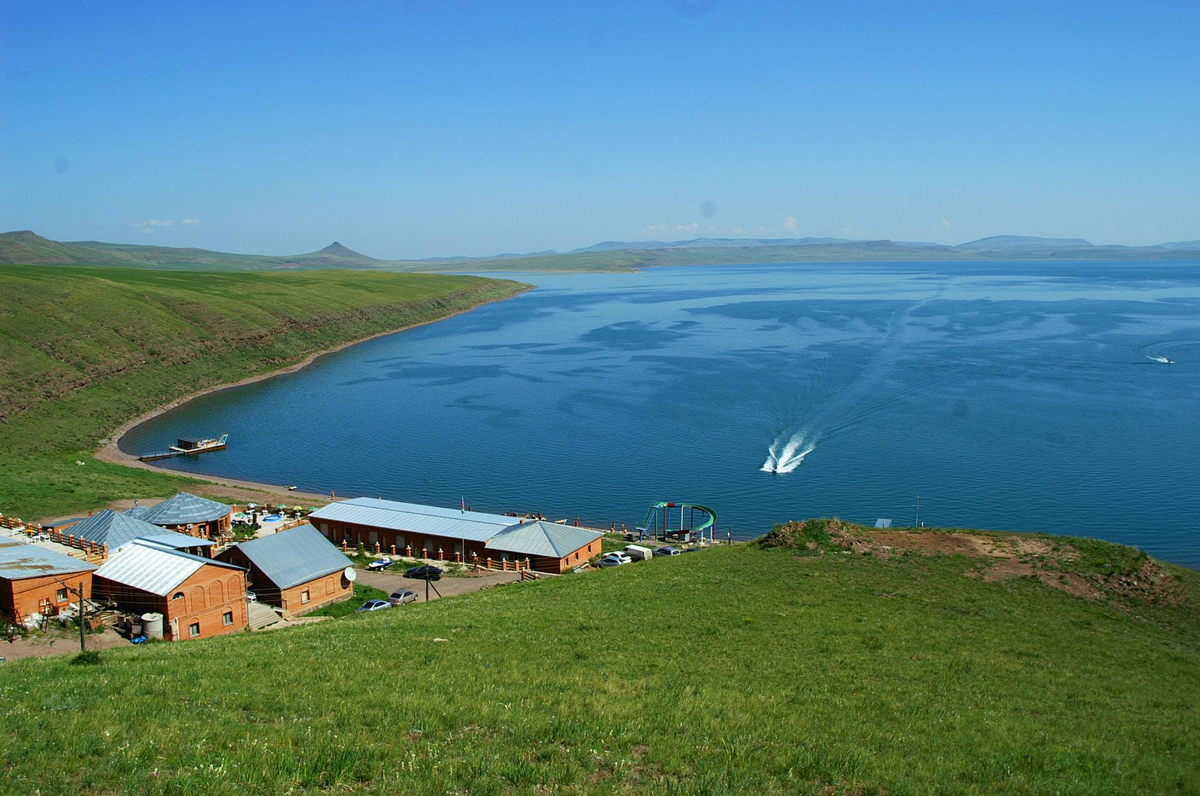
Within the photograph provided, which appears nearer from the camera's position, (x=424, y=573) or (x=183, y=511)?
(x=424, y=573)

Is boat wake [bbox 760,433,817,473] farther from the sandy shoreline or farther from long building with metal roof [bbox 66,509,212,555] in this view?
long building with metal roof [bbox 66,509,212,555]

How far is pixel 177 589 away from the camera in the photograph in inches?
937

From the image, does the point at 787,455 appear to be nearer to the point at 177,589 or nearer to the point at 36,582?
the point at 177,589

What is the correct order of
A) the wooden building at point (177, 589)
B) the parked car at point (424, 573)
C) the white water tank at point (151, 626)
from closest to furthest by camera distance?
the white water tank at point (151, 626) < the wooden building at point (177, 589) < the parked car at point (424, 573)

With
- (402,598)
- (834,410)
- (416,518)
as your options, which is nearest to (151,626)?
(402,598)

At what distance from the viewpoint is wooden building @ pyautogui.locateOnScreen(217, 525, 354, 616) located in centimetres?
2816

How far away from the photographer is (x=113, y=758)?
863 cm

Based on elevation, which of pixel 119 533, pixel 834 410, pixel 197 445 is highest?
pixel 119 533

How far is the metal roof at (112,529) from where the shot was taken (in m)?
30.8

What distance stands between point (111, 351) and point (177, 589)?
62686 mm

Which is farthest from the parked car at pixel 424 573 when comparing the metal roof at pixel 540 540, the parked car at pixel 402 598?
the metal roof at pixel 540 540

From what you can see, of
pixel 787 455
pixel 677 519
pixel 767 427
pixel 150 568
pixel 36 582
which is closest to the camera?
pixel 36 582

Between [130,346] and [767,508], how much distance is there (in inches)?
2592

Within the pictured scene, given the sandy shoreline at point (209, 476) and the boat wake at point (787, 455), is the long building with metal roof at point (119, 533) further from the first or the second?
the boat wake at point (787, 455)
